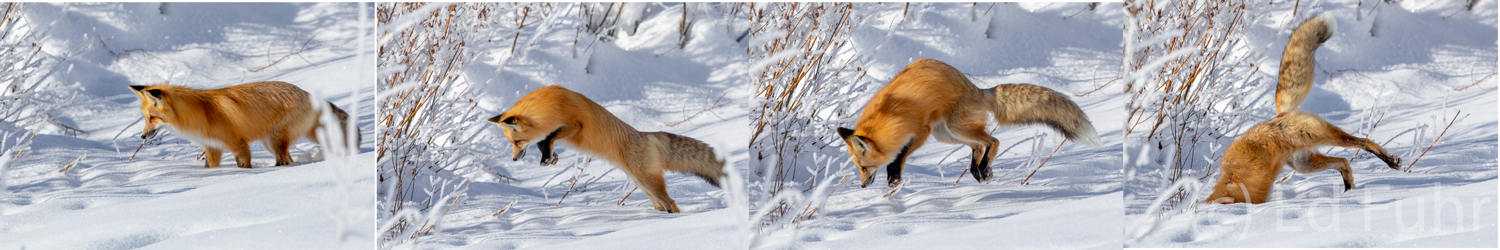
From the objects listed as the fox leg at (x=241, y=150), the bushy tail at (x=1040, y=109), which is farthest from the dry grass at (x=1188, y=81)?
the fox leg at (x=241, y=150)

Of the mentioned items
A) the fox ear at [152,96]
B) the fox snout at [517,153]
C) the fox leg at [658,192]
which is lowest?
the fox leg at [658,192]

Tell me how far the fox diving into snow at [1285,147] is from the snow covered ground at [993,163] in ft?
1.67

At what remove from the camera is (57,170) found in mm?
3502

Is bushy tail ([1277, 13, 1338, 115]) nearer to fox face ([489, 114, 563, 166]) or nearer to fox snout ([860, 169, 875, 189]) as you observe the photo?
fox snout ([860, 169, 875, 189])

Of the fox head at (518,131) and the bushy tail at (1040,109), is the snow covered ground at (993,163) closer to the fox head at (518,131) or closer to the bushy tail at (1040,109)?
the bushy tail at (1040,109)

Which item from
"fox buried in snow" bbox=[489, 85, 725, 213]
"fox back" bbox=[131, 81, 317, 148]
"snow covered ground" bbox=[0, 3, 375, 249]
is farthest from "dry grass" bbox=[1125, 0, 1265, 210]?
"fox back" bbox=[131, 81, 317, 148]

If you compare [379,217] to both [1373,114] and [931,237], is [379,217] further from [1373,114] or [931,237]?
[1373,114]

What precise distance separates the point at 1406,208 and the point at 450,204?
385 centimetres

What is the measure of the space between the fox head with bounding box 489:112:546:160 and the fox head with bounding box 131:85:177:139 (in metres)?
1.29

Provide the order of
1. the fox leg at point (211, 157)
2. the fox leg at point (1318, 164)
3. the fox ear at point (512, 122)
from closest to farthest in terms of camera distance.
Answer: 1. the fox ear at point (512, 122)
2. the fox leg at point (211, 157)
3. the fox leg at point (1318, 164)

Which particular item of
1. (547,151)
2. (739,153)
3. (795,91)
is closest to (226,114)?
(547,151)

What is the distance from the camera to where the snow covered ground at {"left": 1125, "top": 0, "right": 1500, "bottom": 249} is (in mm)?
3754

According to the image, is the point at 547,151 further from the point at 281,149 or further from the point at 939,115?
the point at 939,115

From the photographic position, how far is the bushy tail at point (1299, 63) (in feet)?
12.5
